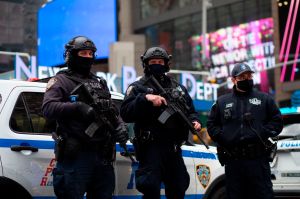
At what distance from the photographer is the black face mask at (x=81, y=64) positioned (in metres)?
4.86

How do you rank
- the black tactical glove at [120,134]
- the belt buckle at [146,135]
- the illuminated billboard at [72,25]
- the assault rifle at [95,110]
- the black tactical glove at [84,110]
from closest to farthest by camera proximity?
the black tactical glove at [84,110], the assault rifle at [95,110], the black tactical glove at [120,134], the belt buckle at [146,135], the illuminated billboard at [72,25]

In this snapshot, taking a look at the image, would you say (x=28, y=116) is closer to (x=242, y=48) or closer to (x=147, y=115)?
(x=147, y=115)

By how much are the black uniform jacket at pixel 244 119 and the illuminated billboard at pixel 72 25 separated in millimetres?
A: 34475

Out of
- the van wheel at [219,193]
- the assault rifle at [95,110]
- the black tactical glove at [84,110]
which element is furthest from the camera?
the van wheel at [219,193]

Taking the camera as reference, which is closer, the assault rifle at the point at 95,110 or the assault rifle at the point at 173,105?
the assault rifle at the point at 95,110

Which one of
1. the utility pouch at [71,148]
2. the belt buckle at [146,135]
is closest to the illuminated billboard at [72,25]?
the belt buckle at [146,135]

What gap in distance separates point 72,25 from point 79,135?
37.8 m

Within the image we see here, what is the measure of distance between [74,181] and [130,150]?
1332mm

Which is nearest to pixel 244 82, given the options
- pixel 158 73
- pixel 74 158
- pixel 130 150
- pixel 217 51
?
pixel 158 73

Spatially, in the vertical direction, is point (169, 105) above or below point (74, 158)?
above

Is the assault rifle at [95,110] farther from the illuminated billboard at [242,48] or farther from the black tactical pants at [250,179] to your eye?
the illuminated billboard at [242,48]

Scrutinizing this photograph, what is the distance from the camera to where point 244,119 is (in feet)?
18.5

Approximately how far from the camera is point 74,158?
4.61 m

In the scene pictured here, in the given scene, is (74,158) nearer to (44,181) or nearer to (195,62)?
(44,181)
